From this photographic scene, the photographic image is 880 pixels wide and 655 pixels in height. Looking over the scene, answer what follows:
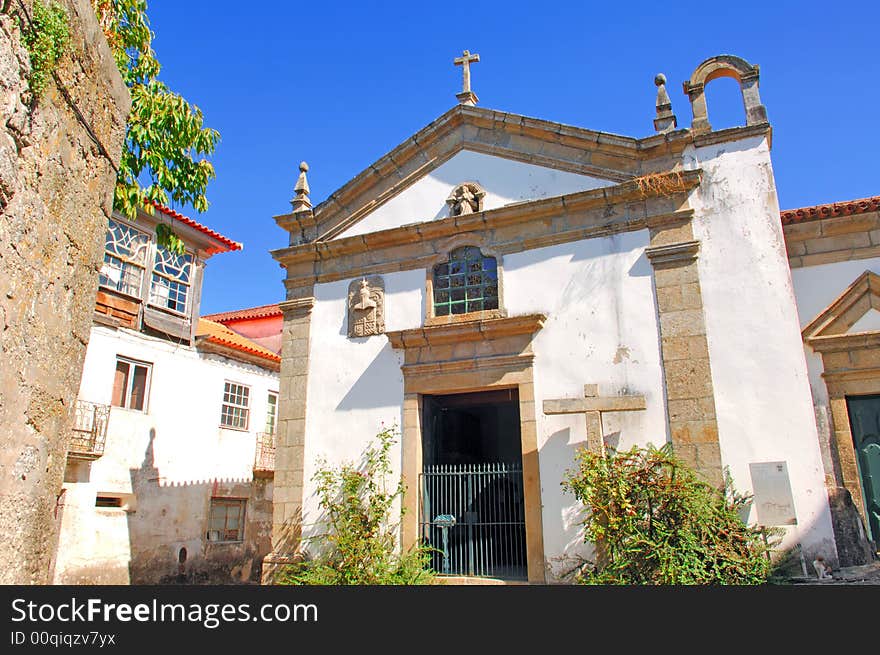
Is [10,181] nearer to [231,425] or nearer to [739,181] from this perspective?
[739,181]

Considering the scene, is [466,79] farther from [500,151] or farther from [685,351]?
[685,351]

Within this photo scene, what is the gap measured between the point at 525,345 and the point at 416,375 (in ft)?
4.74

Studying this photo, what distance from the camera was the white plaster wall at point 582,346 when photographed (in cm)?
698

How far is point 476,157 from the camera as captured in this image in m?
8.81

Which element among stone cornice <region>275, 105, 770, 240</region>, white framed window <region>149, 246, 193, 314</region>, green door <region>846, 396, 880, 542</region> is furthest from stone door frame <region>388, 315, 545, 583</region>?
white framed window <region>149, 246, 193, 314</region>

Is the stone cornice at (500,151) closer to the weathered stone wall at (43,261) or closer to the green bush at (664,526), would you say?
the green bush at (664,526)

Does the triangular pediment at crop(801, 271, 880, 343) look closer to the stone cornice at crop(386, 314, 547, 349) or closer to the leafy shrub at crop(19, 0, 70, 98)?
the stone cornice at crop(386, 314, 547, 349)

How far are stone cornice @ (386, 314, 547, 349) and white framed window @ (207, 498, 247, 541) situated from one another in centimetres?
744

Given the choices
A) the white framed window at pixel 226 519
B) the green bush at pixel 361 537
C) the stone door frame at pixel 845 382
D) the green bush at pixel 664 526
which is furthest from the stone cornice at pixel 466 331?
the white framed window at pixel 226 519

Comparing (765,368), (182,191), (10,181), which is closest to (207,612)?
(10,181)

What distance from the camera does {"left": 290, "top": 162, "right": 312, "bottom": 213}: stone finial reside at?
384 inches

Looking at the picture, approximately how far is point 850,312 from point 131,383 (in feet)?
38.3

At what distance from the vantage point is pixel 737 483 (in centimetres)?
648

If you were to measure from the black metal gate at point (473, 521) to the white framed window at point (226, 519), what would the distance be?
23.9 ft
